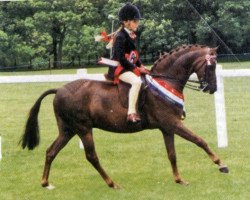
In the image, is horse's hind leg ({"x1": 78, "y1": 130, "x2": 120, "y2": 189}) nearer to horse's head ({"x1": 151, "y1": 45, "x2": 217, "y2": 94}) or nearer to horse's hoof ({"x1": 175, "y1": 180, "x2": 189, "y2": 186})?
horse's hoof ({"x1": 175, "y1": 180, "x2": 189, "y2": 186})

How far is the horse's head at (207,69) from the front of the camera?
7.81 meters

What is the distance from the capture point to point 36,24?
44938 mm

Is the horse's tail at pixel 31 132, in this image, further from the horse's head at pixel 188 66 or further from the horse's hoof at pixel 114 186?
the horse's head at pixel 188 66

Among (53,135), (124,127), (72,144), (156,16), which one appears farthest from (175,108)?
(156,16)

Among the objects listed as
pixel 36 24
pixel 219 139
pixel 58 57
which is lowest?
pixel 58 57

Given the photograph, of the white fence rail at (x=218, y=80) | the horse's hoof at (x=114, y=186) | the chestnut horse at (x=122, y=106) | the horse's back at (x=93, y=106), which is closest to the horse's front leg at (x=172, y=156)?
the chestnut horse at (x=122, y=106)

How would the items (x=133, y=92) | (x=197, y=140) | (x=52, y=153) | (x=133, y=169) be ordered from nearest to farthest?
(x=197, y=140)
(x=133, y=92)
(x=52, y=153)
(x=133, y=169)

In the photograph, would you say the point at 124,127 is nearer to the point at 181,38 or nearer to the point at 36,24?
the point at 181,38

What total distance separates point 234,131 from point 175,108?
16.4ft

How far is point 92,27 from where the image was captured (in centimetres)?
4544

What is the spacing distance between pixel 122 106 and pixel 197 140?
1.18m

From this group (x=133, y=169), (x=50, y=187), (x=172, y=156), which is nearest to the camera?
(x=172, y=156)

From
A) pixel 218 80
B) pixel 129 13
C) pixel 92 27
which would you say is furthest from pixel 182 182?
pixel 92 27

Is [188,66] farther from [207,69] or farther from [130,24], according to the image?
[130,24]
